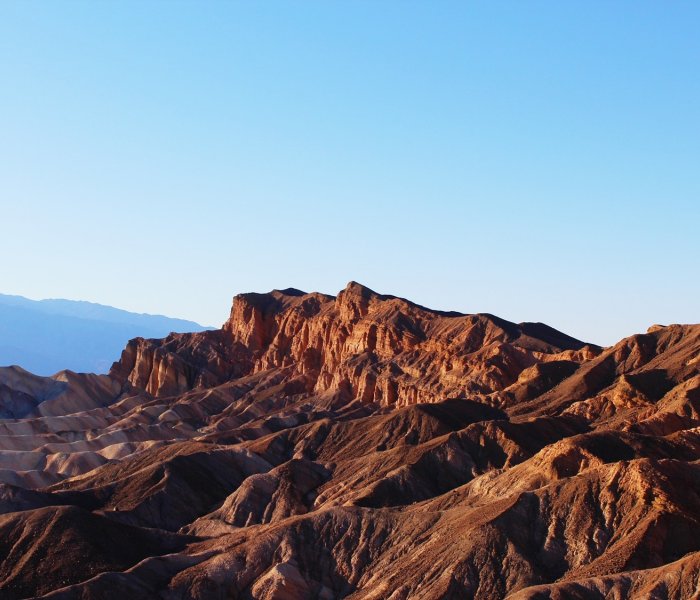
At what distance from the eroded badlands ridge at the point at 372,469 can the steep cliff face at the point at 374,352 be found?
40 centimetres

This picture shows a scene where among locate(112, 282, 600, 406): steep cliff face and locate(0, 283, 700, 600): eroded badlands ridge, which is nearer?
locate(0, 283, 700, 600): eroded badlands ridge

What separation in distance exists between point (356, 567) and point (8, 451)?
259 ft

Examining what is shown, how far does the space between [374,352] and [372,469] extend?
202 ft

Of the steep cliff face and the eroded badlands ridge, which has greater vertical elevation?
the steep cliff face

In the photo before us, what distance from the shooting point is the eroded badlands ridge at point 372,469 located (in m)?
69.2

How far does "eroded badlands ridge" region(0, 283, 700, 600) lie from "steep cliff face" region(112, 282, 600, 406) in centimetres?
40

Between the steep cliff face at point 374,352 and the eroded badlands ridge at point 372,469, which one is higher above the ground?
the steep cliff face at point 374,352

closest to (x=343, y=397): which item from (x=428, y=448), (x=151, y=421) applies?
(x=151, y=421)

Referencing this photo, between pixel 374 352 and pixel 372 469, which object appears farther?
pixel 374 352

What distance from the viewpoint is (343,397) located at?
158625mm

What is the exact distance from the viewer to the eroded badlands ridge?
69.2m

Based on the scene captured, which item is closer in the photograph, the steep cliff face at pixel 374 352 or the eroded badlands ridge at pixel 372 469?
the eroded badlands ridge at pixel 372 469

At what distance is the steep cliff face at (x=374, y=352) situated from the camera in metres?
147

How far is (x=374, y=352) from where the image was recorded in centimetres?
16625
